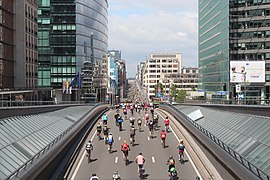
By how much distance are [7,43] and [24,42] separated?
260 inches

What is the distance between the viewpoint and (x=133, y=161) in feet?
93.6

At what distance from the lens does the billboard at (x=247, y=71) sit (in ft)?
225

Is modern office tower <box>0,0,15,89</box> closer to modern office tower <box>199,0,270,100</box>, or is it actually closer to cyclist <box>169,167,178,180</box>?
modern office tower <box>199,0,270,100</box>

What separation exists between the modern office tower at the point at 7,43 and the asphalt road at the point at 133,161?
122ft

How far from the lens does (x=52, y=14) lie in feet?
329

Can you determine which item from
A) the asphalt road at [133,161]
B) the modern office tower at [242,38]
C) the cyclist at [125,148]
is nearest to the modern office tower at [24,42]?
the modern office tower at [242,38]

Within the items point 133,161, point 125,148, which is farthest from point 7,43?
point 125,148

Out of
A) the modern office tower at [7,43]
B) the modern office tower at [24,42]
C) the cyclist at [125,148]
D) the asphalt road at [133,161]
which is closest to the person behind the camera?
the asphalt road at [133,161]

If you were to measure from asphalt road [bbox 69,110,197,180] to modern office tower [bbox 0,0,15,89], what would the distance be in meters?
37.1

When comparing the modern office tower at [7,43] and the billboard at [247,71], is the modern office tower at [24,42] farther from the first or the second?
the billboard at [247,71]

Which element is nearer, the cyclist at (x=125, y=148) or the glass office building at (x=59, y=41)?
the cyclist at (x=125, y=148)

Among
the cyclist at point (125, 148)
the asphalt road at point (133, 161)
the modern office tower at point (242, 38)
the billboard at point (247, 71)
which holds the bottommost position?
the asphalt road at point (133, 161)

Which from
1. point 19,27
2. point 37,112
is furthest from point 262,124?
point 19,27

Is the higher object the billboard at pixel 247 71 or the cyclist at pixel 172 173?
the billboard at pixel 247 71
